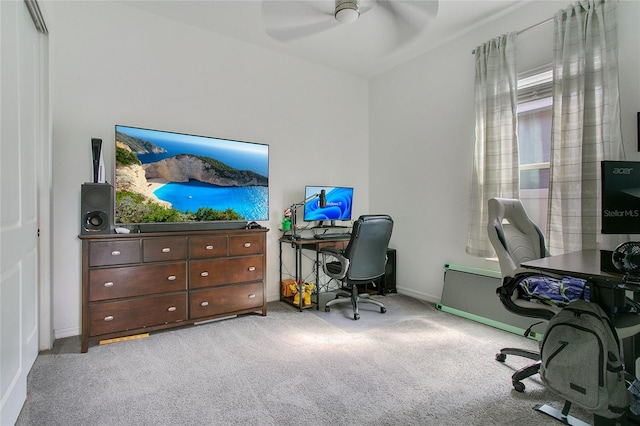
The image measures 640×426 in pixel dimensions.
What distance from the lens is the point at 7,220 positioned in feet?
5.12

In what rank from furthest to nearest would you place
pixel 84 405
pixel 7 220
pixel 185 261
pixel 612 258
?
pixel 185 261, pixel 84 405, pixel 7 220, pixel 612 258

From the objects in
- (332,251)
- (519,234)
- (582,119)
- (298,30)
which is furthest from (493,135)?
(298,30)

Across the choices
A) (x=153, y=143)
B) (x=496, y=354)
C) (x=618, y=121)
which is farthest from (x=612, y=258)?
(x=153, y=143)

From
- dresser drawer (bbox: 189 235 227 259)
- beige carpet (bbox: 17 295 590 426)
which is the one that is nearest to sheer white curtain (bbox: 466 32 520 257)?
beige carpet (bbox: 17 295 590 426)

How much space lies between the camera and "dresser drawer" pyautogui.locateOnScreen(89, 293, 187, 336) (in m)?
2.45

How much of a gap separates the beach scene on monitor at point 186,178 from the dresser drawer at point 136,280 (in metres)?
0.44

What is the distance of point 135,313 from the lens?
2.59 meters

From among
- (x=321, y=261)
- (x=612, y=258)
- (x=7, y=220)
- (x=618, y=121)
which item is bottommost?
(x=321, y=261)

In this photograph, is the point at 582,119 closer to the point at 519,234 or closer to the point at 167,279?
the point at 519,234

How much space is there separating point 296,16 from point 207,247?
6.65 feet

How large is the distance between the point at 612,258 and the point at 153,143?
3.17 m

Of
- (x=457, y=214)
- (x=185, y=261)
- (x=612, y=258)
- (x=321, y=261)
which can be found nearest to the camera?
(x=612, y=258)

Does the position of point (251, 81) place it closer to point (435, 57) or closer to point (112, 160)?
point (112, 160)

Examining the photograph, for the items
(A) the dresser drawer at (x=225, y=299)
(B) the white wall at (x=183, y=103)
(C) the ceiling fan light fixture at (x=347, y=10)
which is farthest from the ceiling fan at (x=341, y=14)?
(A) the dresser drawer at (x=225, y=299)
